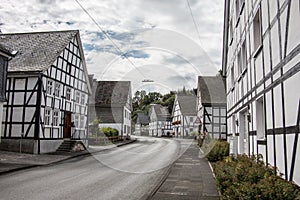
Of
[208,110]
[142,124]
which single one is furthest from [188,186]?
[142,124]

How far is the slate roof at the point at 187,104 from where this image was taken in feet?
181

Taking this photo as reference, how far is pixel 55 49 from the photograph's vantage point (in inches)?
834

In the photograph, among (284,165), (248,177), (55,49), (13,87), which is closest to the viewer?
(248,177)

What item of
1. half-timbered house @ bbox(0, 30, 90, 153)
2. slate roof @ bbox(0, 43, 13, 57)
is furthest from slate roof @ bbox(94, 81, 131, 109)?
slate roof @ bbox(0, 43, 13, 57)

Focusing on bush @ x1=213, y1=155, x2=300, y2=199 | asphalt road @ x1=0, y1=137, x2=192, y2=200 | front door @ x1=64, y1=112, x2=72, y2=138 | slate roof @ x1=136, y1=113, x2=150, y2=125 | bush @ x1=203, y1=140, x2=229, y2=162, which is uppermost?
slate roof @ x1=136, y1=113, x2=150, y2=125

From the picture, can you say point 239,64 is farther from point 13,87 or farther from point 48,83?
point 13,87

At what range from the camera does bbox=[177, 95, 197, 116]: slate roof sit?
5512 cm

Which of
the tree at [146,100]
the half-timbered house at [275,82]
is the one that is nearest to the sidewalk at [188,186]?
the half-timbered house at [275,82]

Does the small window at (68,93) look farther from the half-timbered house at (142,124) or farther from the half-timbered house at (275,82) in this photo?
the half-timbered house at (142,124)

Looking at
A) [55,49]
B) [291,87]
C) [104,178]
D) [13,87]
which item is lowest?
[104,178]

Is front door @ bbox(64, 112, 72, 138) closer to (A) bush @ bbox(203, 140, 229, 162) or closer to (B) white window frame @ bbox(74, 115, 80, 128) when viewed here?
(B) white window frame @ bbox(74, 115, 80, 128)

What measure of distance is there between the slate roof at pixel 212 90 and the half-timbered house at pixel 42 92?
16638mm

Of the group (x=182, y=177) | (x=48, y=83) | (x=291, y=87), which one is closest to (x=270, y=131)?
(x=291, y=87)

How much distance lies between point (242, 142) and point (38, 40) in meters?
17.0
